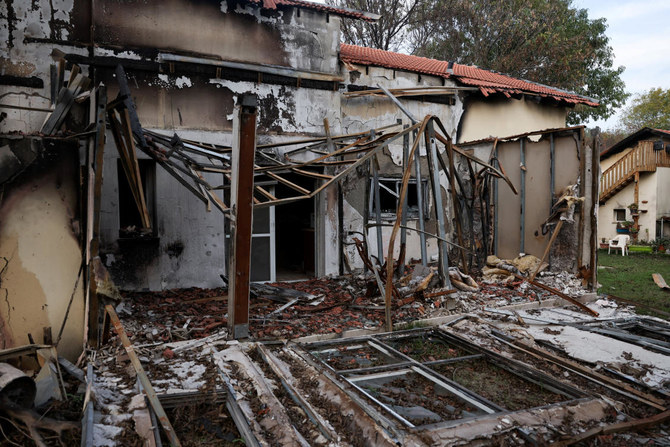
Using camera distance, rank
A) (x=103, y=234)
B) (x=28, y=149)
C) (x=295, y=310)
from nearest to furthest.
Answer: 1. (x=28, y=149)
2. (x=295, y=310)
3. (x=103, y=234)

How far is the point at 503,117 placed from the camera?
10.7 meters

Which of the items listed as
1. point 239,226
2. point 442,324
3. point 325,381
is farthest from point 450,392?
point 239,226

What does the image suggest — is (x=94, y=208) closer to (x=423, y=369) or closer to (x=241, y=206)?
(x=241, y=206)

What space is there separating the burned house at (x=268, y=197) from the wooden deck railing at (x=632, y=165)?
34.4ft

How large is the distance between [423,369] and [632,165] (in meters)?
20.2

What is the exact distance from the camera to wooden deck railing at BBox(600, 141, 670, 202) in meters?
18.9

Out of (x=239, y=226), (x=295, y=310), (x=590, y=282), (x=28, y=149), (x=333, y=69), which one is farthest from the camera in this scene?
(x=333, y=69)

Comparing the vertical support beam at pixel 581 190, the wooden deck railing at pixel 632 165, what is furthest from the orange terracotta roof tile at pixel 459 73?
the wooden deck railing at pixel 632 165

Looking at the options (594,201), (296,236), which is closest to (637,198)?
(594,201)

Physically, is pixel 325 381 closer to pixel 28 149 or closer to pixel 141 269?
pixel 28 149

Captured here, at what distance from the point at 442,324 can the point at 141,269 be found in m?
4.87

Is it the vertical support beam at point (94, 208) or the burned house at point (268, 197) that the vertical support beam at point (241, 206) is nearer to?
the burned house at point (268, 197)

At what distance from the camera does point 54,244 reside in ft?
13.9

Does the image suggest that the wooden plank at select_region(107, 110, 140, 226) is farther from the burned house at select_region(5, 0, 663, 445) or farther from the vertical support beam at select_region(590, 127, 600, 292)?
the vertical support beam at select_region(590, 127, 600, 292)
